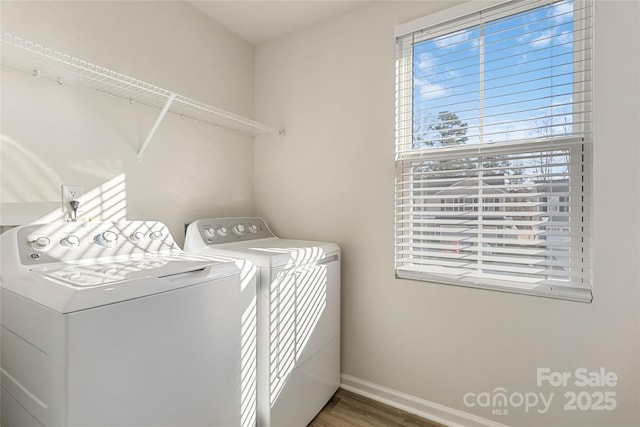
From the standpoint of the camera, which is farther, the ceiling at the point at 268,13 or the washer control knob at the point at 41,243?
the ceiling at the point at 268,13

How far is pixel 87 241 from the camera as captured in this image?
1.26m

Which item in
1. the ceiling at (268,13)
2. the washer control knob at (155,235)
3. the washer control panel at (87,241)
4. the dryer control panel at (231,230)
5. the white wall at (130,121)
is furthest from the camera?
the ceiling at (268,13)

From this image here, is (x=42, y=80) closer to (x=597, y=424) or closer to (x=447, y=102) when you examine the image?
(x=447, y=102)

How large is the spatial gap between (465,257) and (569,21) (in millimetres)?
1171

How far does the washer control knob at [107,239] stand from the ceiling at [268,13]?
1494mm

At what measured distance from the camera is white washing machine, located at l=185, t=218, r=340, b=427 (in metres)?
1.42

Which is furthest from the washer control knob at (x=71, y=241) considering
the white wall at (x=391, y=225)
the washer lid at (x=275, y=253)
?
the white wall at (x=391, y=225)

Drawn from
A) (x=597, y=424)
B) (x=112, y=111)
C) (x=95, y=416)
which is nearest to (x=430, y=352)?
(x=597, y=424)

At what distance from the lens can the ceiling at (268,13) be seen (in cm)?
191

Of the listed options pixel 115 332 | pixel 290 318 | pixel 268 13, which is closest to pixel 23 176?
pixel 115 332

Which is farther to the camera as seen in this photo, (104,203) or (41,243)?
(104,203)

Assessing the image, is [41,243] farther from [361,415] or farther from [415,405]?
[415,405]

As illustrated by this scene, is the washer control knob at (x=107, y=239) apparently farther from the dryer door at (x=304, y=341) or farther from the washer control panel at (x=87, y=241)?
the dryer door at (x=304, y=341)

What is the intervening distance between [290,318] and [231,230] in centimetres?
71
